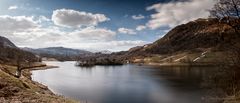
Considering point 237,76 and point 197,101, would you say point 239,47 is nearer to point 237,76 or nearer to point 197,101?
point 237,76

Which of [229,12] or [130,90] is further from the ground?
[229,12]

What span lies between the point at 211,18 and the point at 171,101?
129 ft

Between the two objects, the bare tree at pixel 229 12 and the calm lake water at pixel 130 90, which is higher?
the bare tree at pixel 229 12

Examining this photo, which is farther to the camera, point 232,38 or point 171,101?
point 171,101

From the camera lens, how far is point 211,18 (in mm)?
26234

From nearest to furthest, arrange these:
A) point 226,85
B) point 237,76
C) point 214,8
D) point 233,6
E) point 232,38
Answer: point 233,6 < point 214,8 < point 232,38 < point 237,76 < point 226,85

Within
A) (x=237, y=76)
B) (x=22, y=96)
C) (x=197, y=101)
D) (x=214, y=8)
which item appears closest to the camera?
(x=214, y=8)

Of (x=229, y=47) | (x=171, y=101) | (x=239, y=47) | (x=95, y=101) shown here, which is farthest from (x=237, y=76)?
(x=95, y=101)

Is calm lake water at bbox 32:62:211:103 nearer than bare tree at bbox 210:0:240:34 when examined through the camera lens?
No

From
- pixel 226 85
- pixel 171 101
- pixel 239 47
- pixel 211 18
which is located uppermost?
pixel 211 18

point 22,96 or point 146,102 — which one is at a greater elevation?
point 22,96

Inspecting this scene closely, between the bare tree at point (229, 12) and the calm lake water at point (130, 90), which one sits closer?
the bare tree at point (229, 12)

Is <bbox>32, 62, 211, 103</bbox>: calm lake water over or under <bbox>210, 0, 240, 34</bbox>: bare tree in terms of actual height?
under

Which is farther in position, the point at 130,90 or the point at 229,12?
the point at 130,90
